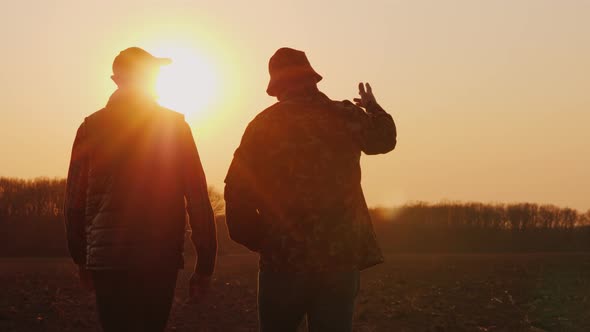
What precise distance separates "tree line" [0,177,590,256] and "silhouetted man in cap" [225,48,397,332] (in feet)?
154

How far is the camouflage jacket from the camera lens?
373 centimetres

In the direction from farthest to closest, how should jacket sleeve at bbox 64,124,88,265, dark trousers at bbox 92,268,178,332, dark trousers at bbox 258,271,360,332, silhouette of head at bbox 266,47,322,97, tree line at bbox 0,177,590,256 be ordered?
tree line at bbox 0,177,590,256, jacket sleeve at bbox 64,124,88,265, silhouette of head at bbox 266,47,322,97, dark trousers at bbox 92,268,178,332, dark trousers at bbox 258,271,360,332

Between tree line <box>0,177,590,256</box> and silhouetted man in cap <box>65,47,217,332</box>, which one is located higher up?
silhouetted man in cap <box>65,47,217,332</box>

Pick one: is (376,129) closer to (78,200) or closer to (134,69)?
(134,69)

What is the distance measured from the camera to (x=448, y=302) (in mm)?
15336

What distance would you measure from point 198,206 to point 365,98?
1065 mm

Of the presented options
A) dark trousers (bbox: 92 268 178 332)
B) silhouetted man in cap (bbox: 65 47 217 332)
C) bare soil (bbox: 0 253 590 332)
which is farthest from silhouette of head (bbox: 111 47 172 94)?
bare soil (bbox: 0 253 590 332)

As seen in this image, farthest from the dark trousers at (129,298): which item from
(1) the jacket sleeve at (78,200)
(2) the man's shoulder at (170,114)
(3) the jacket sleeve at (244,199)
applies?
(2) the man's shoulder at (170,114)

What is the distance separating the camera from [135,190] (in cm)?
397

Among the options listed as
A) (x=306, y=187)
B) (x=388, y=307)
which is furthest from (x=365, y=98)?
(x=388, y=307)

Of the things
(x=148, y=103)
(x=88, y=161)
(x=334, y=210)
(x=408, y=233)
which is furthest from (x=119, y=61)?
(x=408, y=233)

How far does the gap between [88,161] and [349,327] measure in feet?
5.33

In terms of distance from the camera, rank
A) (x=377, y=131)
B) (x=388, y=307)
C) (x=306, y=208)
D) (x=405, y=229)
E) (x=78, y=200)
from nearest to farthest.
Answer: (x=306, y=208) < (x=377, y=131) < (x=78, y=200) < (x=388, y=307) < (x=405, y=229)

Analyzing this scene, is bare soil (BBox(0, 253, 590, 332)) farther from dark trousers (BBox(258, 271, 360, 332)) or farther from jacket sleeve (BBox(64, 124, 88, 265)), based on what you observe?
dark trousers (BBox(258, 271, 360, 332))
